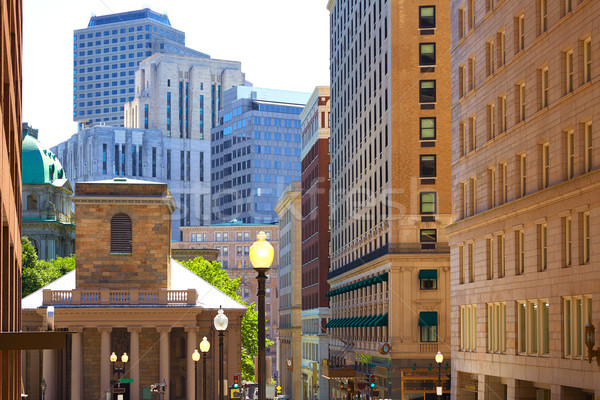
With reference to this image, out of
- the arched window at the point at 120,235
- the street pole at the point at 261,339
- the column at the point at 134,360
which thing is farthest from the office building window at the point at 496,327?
the arched window at the point at 120,235

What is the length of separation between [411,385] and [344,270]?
27.9 m

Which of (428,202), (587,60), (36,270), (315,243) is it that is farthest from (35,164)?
(587,60)

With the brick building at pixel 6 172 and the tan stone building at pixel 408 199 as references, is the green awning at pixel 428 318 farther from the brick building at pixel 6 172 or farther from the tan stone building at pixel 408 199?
the brick building at pixel 6 172

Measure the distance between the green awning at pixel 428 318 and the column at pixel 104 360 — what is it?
26.3m

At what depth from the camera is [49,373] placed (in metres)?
85.9

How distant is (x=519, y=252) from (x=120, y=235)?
50056 millimetres

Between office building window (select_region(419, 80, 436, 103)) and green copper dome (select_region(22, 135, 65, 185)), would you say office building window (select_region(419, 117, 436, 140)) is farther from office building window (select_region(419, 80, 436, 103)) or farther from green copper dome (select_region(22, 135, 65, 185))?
green copper dome (select_region(22, 135, 65, 185))

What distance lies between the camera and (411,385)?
76.9 meters

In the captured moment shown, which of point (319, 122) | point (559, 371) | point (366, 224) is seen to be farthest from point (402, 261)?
point (319, 122)

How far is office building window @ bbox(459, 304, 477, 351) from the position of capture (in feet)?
180

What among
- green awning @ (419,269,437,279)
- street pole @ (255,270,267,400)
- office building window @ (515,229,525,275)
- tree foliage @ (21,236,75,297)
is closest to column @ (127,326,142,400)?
green awning @ (419,269,437,279)

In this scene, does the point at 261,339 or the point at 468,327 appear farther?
the point at 468,327

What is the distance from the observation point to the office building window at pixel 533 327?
44.0m

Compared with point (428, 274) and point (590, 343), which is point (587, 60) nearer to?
point (590, 343)
